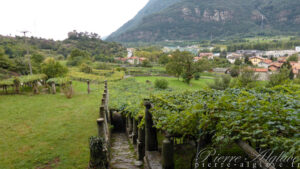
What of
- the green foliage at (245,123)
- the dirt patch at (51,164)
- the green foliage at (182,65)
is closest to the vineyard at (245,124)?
the green foliage at (245,123)

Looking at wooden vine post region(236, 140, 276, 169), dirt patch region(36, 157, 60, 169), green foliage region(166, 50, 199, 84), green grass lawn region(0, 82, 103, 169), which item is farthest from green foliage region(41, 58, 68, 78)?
green foliage region(166, 50, 199, 84)

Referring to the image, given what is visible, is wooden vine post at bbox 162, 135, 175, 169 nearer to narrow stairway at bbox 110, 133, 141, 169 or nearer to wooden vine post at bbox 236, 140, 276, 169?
wooden vine post at bbox 236, 140, 276, 169

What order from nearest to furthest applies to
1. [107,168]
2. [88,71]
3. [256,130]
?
[256,130] < [107,168] < [88,71]

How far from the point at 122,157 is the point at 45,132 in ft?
14.9

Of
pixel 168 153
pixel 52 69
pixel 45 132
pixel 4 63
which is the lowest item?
pixel 45 132

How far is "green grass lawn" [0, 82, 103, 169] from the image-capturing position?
625cm

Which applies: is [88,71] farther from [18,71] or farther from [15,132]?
[15,132]

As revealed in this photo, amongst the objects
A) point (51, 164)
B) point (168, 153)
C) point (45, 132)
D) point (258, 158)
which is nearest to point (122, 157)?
point (51, 164)

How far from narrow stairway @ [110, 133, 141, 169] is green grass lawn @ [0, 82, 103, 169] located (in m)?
0.99

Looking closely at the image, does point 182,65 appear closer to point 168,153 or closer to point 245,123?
point 168,153

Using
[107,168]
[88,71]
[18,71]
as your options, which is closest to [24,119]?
[107,168]

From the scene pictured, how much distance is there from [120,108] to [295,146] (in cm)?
886

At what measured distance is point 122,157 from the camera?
6688mm

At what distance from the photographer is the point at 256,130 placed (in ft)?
7.54
